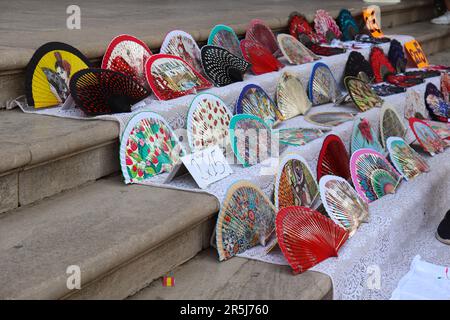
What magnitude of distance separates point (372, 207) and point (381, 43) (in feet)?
6.44

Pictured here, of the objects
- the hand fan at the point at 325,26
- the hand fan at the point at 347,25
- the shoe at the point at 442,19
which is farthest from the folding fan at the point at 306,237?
the shoe at the point at 442,19

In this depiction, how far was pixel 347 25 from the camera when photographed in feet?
13.8

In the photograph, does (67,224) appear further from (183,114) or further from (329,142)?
(329,142)

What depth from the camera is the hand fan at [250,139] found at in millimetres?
2289

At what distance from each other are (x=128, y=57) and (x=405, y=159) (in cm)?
111

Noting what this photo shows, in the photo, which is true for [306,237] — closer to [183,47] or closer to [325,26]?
[183,47]

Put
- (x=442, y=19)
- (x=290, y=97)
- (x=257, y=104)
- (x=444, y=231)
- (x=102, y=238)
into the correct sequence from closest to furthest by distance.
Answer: (x=102, y=238)
(x=444, y=231)
(x=257, y=104)
(x=290, y=97)
(x=442, y=19)

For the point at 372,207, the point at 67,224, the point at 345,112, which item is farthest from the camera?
the point at 345,112

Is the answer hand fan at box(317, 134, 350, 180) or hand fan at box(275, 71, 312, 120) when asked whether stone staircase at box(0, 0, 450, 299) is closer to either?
hand fan at box(317, 134, 350, 180)

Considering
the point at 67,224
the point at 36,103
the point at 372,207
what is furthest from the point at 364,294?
the point at 36,103

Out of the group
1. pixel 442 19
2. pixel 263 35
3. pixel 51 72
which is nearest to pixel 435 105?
pixel 263 35

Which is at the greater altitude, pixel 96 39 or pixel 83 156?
pixel 96 39

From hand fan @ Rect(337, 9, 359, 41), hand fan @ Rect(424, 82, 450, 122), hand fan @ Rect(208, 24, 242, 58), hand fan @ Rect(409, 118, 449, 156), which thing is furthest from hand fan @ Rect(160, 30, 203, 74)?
hand fan @ Rect(337, 9, 359, 41)

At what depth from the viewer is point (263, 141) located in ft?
7.86
